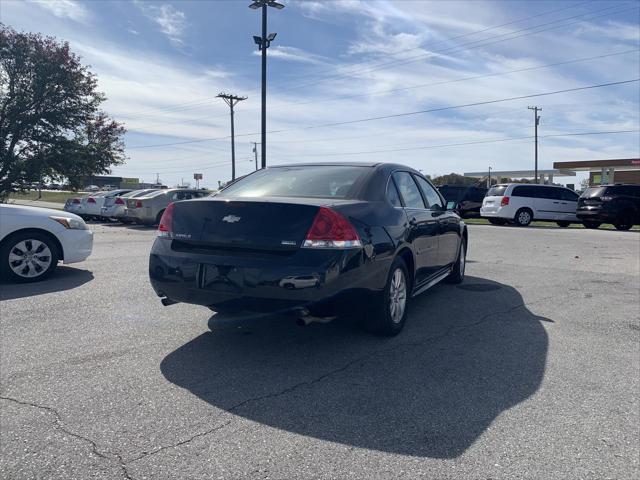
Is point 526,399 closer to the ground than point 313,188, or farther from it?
closer to the ground

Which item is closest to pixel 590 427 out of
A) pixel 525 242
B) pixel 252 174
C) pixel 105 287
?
pixel 252 174

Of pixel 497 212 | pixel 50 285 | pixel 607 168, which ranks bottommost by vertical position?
pixel 50 285

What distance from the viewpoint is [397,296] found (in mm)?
4539

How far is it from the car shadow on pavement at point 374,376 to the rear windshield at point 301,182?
123cm

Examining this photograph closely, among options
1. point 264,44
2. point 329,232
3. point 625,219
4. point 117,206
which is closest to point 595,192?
point 625,219

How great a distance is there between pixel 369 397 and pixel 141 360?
69.8 inches

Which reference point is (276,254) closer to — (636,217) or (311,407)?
(311,407)

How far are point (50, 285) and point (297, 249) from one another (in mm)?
4516

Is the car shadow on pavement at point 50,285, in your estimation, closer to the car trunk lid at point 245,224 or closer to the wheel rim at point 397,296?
the car trunk lid at point 245,224

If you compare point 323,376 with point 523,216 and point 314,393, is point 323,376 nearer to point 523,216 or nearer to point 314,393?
point 314,393

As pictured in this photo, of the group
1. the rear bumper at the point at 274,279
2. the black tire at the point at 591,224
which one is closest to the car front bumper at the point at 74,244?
the rear bumper at the point at 274,279

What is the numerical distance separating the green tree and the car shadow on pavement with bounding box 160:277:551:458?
2003 centimetres

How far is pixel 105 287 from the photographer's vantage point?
6551 millimetres

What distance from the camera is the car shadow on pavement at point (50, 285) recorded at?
612 cm
